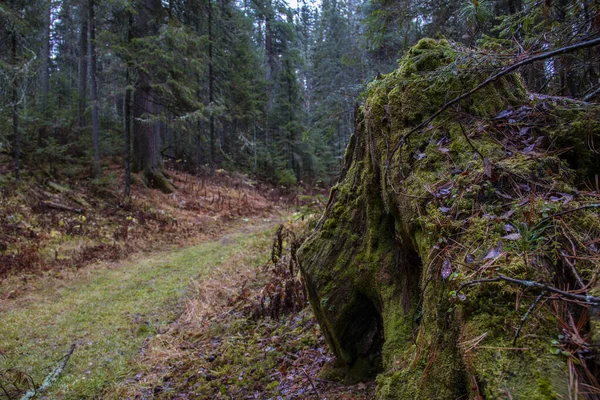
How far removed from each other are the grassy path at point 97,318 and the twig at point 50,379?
80mm

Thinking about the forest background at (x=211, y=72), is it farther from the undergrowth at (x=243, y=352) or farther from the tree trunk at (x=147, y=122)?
the undergrowth at (x=243, y=352)

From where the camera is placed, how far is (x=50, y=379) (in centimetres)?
482

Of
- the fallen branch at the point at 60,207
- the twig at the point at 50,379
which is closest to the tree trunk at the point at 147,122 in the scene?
the fallen branch at the point at 60,207

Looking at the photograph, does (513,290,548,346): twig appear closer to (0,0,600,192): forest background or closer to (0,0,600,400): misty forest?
(0,0,600,400): misty forest

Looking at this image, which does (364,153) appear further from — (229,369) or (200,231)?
(200,231)

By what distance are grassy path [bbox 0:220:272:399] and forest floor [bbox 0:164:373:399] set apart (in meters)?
0.02

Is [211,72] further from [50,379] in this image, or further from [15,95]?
[50,379]

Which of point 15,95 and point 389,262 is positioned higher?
point 15,95

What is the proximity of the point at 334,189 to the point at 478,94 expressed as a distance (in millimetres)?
1644

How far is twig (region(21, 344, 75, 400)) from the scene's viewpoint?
443 centimetres

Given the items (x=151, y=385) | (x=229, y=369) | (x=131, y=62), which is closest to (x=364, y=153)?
(x=229, y=369)

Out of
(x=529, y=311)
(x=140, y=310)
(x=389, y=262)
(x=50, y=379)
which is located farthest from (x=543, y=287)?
(x=140, y=310)

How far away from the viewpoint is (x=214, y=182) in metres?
22.2

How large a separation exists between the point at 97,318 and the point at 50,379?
6.97ft
